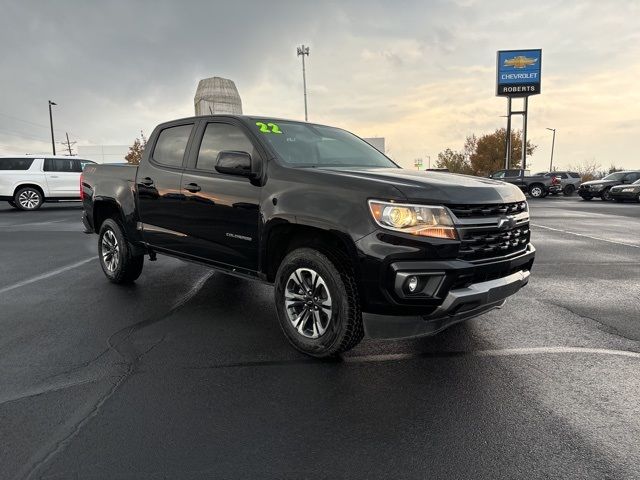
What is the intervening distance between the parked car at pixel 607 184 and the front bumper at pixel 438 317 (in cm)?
2777

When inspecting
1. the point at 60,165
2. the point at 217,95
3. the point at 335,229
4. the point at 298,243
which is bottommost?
the point at 298,243

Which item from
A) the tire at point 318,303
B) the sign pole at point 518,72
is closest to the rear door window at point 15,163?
the tire at point 318,303

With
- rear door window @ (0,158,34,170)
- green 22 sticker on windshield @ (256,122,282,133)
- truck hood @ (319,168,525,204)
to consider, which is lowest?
truck hood @ (319,168,525,204)

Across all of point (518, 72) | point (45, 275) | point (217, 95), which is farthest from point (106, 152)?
point (45, 275)

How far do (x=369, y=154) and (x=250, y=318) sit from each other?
2.09 meters

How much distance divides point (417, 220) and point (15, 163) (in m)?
19.1

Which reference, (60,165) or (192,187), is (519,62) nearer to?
(60,165)

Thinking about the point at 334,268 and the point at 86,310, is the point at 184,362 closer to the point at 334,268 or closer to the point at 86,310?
the point at 334,268

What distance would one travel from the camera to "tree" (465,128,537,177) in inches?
2522

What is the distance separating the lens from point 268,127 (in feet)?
14.6

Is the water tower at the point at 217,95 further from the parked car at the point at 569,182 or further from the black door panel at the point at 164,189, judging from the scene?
the black door panel at the point at 164,189

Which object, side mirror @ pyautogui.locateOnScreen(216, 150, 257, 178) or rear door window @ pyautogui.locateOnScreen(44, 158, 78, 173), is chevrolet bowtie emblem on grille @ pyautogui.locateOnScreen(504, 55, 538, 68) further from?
side mirror @ pyautogui.locateOnScreen(216, 150, 257, 178)

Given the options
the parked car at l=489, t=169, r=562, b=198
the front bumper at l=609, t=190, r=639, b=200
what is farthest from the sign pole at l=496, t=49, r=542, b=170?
the front bumper at l=609, t=190, r=639, b=200

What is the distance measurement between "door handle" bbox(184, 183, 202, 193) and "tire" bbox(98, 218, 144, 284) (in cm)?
158
